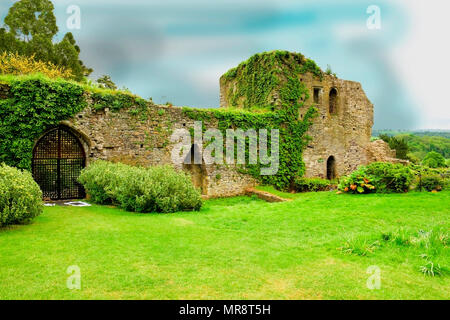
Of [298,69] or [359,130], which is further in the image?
[359,130]

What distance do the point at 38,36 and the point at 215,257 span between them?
30.4m

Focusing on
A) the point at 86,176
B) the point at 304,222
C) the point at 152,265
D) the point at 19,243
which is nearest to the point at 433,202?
the point at 304,222

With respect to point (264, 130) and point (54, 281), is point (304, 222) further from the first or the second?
point (264, 130)

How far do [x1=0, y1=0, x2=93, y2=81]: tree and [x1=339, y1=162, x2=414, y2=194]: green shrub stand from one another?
2549 cm

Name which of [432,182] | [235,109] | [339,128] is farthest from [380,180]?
[339,128]

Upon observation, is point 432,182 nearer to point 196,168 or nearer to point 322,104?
point 322,104

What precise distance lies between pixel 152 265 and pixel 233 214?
15.4ft

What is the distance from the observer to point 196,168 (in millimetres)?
18078

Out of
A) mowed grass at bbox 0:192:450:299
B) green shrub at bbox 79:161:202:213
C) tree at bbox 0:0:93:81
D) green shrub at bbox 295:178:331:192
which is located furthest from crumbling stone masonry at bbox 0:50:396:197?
tree at bbox 0:0:93:81

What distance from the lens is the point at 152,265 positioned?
480 cm

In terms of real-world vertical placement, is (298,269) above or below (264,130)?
below

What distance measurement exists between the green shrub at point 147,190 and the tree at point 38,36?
20893 millimetres

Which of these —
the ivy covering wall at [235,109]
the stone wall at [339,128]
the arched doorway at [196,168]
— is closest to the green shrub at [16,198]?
the ivy covering wall at [235,109]

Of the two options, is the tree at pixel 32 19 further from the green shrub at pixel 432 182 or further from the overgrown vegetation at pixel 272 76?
the green shrub at pixel 432 182
